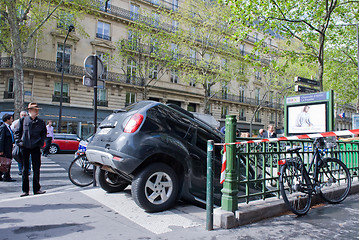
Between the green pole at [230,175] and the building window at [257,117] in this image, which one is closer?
the green pole at [230,175]

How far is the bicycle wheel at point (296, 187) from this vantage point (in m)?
4.10

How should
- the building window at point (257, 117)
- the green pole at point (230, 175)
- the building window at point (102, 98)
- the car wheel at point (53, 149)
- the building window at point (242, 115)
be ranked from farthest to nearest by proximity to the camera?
the building window at point (257, 117)
the building window at point (242, 115)
the building window at point (102, 98)
the car wheel at point (53, 149)
the green pole at point (230, 175)

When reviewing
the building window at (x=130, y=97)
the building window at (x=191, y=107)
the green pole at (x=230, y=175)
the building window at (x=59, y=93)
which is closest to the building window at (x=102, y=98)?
the building window at (x=130, y=97)

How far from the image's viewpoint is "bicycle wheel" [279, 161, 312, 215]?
410 cm

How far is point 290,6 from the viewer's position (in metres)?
12.9

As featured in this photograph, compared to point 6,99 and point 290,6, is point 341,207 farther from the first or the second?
point 6,99

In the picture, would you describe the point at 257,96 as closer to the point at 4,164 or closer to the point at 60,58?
the point at 60,58

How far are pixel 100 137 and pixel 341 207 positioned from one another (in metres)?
4.39

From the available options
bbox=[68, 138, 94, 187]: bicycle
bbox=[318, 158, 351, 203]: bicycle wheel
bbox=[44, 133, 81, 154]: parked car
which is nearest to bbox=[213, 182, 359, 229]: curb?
bbox=[318, 158, 351, 203]: bicycle wheel

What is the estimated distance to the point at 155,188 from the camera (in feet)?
12.4

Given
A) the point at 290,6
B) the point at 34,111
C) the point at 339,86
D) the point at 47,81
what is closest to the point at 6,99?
the point at 47,81

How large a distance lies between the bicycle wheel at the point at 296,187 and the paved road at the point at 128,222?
18 centimetres

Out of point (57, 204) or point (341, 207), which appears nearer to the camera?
point (57, 204)

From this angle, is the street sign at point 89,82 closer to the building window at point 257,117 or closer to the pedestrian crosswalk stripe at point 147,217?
the pedestrian crosswalk stripe at point 147,217
